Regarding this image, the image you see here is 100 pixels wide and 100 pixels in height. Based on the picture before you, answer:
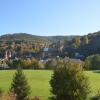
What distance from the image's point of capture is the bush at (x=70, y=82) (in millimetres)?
40062

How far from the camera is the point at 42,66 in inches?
5428

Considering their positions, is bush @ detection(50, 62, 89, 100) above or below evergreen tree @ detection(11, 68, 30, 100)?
above

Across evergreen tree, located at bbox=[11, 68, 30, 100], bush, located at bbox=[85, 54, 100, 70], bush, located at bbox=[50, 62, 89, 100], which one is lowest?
bush, located at bbox=[85, 54, 100, 70]

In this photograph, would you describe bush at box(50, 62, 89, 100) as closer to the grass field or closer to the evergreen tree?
the evergreen tree

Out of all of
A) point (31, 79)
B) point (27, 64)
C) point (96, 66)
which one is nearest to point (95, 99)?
point (31, 79)

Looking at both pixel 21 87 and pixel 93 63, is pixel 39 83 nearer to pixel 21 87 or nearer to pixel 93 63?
pixel 21 87

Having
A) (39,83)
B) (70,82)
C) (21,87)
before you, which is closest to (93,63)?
(39,83)

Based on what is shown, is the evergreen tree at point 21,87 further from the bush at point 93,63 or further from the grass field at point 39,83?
the bush at point 93,63

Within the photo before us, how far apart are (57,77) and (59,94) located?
1.93 metres

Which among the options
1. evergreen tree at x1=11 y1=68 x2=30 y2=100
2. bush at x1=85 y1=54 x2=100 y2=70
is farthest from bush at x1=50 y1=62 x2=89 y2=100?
bush at x1=85 y1=54 x2=100 y2=70

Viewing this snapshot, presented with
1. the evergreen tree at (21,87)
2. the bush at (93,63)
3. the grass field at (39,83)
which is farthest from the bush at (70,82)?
the bush at (93,63)

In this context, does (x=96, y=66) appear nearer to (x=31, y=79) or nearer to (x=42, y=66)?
(x=42, y=66)

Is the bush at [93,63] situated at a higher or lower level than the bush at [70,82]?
lower

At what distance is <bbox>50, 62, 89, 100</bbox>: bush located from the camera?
40.1 meters
